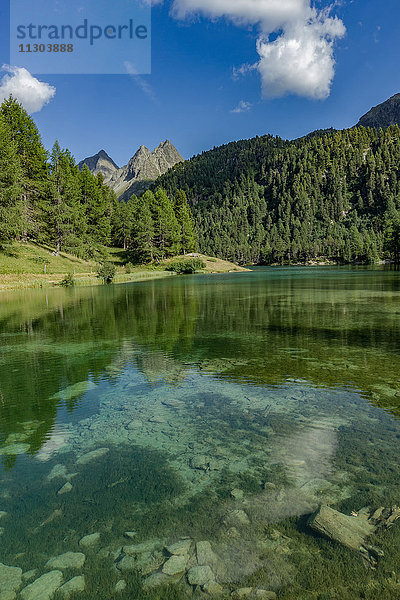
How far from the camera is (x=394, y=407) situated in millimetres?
8672

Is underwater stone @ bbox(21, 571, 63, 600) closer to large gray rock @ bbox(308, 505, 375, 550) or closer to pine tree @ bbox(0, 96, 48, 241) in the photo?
large gray rock @ bbox(308, 505, 375, 550)

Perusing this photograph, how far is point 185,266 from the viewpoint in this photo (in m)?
95.7

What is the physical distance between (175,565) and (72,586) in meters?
1.25

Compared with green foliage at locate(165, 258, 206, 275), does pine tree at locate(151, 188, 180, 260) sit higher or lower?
higher

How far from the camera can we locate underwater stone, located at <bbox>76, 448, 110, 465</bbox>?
22.3ft

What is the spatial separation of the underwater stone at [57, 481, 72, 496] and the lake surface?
0.08ft

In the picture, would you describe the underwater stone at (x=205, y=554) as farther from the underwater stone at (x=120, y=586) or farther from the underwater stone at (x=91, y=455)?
the underwater stone at (x=91, y=455)

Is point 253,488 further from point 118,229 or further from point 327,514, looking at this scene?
point 118,229

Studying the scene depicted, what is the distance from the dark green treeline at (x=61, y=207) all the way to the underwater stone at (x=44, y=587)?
176 feet

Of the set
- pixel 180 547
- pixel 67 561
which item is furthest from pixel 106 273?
pixel 180 547

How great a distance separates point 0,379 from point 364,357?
44.7ft

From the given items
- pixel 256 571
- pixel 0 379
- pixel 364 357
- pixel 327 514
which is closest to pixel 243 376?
pixel 364 357

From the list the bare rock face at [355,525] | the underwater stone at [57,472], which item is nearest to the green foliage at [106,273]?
the underwater stone at [57,472]

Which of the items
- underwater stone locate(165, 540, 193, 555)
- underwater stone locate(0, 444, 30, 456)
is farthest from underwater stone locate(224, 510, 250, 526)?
underwater stone locate(0, 444, 30, 456)
